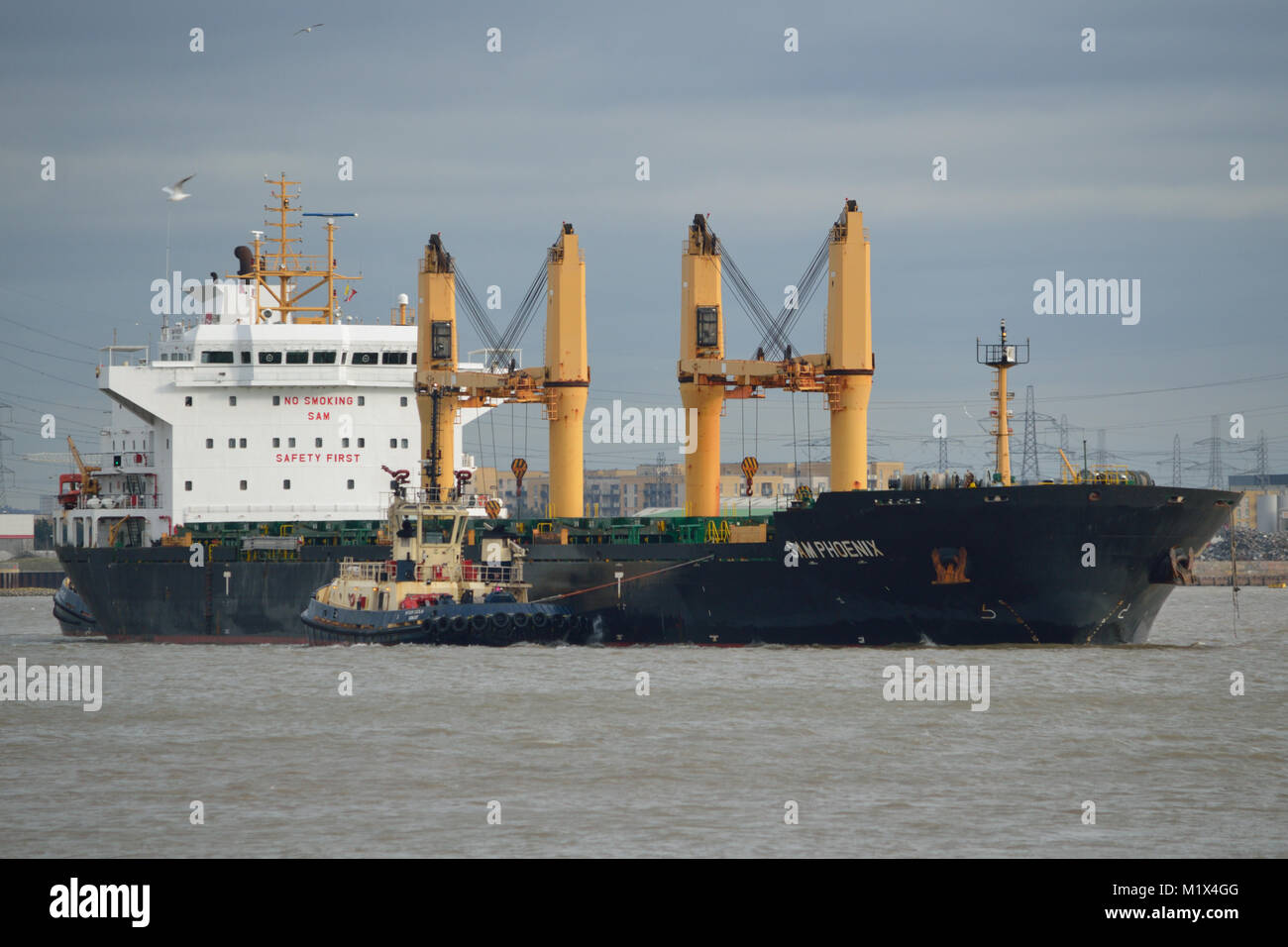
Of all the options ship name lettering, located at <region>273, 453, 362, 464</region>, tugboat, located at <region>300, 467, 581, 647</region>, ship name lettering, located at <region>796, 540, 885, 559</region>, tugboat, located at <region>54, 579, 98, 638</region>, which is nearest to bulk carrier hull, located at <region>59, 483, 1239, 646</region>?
ship name lettering, located at <region>796, 540, 885, 559</region>

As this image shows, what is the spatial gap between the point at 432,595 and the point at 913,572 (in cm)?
1256

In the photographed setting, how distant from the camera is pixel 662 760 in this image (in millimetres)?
22953

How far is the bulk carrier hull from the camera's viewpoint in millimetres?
34625

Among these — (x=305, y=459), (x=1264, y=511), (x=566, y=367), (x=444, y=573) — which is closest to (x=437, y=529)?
(x=444, y=573)

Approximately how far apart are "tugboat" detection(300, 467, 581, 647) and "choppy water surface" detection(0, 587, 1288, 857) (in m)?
3.23

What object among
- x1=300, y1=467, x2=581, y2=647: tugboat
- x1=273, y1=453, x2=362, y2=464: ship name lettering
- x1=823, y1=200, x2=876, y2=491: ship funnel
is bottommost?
x1=300, y1=467, x2=581, y2=647: tugboat

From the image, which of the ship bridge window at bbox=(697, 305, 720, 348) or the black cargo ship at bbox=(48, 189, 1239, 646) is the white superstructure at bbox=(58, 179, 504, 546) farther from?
the ship bridge window at bbox=(697, 305, 720, 348)

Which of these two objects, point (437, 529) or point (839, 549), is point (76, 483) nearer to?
point (437, 529)

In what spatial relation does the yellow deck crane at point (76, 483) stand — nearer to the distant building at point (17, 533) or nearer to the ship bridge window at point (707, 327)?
the ship bridge window at point (707, 327)

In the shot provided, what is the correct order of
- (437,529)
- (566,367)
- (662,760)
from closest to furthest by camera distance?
1. (662,760)
2. (437,529)
3. (566,367)

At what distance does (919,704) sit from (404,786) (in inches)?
432

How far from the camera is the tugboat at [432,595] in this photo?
131 feet
